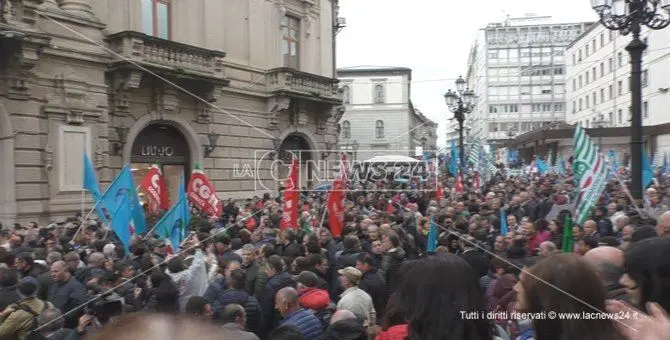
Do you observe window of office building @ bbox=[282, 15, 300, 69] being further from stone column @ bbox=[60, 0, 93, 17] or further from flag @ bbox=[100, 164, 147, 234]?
flag @ bbox=[100, 164, 147, 234]

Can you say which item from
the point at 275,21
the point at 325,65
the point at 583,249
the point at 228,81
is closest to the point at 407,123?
the point at 325,65

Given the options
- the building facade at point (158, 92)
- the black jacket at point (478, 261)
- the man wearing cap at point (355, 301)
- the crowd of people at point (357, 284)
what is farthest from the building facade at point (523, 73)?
the man wearing cap at point (355, 301)

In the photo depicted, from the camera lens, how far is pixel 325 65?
26.6 meters

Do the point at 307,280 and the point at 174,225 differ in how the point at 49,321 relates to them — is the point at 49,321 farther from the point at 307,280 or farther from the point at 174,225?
the point at 174,225

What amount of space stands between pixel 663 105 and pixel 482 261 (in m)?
41.0

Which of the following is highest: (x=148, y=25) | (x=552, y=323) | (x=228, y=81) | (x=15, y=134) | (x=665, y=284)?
(x=148, y=25)

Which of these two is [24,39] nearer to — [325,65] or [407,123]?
[325,65]

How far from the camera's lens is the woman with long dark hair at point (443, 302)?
2500mm

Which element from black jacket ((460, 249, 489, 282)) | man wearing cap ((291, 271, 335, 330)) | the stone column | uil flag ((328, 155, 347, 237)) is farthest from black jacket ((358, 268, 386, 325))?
the stone column

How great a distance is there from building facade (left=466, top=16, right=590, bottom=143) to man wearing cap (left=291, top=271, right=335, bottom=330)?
7884cm

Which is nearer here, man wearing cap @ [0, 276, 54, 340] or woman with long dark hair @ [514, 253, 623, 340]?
woman with long dark hair @ [514, 253, 623, 340]

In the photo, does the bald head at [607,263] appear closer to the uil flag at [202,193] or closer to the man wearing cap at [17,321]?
the man wearing cap at [17,321]

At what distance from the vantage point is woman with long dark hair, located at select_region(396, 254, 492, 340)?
2500 millimetres

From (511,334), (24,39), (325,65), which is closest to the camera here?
(511,334)
